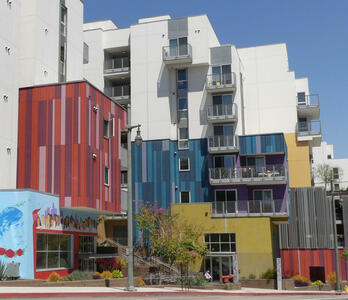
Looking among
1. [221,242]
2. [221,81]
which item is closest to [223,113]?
[221,81]

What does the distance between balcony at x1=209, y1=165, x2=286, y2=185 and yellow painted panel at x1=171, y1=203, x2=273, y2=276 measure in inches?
177

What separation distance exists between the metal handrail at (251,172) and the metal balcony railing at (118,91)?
44.4 ft

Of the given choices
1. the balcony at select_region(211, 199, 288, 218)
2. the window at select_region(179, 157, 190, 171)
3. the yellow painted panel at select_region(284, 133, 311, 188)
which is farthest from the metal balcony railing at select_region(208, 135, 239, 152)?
the yellow painted panel at select_region(284, 133, 311, 188)

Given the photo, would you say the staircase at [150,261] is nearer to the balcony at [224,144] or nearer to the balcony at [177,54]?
the balcony at [224,144]

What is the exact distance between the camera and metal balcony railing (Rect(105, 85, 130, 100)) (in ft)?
191

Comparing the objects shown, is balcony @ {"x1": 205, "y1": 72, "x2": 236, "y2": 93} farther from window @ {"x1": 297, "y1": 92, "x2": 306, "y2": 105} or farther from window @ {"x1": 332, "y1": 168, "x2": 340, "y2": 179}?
window @ {"x1": 332, "y1": 168, "x2": 340, "y2": 179}

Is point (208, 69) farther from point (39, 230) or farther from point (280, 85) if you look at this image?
point (39, 230)

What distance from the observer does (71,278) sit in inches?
1202

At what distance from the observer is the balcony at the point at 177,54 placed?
54.1 metres

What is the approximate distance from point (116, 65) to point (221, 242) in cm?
2357

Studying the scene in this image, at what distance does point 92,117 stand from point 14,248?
10627mm

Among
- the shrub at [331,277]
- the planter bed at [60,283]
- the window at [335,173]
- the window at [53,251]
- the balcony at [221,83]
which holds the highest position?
the balcony at [221,83]

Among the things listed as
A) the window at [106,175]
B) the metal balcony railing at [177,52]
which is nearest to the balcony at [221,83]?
the metal balcony railing at [177,52]

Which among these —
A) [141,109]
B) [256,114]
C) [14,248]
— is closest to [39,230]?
[14,248]
